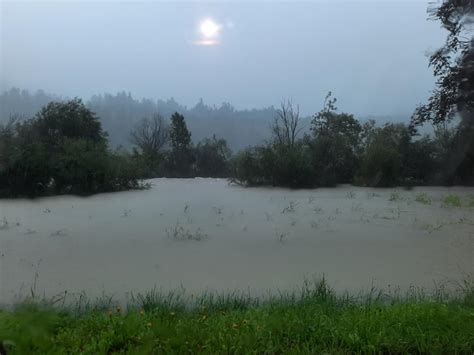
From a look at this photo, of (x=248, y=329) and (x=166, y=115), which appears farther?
(x=166, y=115)

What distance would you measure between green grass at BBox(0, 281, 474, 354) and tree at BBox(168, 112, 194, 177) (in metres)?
3.00

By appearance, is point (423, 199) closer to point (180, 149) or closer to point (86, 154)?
point (180, 149)

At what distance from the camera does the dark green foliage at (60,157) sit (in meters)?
5.60

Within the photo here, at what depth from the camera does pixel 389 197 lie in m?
6.49

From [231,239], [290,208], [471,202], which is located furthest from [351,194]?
[231,239]

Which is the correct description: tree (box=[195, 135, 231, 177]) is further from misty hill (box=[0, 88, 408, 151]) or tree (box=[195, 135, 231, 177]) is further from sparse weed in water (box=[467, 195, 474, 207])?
sparse weed in water (box=[467, 195, 474, 207])

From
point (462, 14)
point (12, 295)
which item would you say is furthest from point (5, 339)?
point (462, 14)

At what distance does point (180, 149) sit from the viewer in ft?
21.6

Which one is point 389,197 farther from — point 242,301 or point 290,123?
point 242,301

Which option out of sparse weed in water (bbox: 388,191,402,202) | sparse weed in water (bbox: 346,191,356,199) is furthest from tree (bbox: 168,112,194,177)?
sparse weed in water (bbox: 388,191,402,202)

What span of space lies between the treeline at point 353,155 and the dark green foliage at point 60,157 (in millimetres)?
2178

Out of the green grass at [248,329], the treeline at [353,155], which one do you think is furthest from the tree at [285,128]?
the green grass at [248,329]

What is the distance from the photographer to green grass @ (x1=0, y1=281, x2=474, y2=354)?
3086 mm

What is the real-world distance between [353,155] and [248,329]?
4.07 metres
